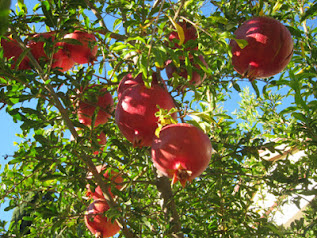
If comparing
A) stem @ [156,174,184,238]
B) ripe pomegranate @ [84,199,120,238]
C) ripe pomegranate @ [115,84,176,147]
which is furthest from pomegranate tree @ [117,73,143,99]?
ripe pomegranate @ [84,199,120,238]

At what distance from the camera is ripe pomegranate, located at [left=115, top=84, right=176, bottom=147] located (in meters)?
1.20

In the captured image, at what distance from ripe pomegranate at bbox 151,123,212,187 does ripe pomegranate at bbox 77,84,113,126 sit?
0.69 meters

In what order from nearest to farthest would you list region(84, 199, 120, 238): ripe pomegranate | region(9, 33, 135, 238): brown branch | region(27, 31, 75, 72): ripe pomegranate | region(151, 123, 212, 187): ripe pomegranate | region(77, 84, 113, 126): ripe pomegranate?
region(151, 123, 212, 187): ripe pomegranate < region(9, 33, 135, 238): brown branch < region(27, 31, 75, 72): ripe pomegranate < region(77, 84, 113, 126): ripe pomegranate < region(84, 199, 120, 238): ripe pomegranate

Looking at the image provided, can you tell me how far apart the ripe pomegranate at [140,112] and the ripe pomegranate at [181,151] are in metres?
0.08

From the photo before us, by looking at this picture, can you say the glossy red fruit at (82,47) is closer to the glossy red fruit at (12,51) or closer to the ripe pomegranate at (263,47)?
the glossy red fruit at (12,51)

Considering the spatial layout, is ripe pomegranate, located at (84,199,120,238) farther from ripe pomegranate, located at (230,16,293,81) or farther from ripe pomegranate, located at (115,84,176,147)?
ripe pomegranate, located at (230,16,293,81)

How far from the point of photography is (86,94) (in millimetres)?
1711

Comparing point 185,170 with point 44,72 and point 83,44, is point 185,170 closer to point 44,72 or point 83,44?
point 44,72

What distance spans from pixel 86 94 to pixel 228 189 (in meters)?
1.14

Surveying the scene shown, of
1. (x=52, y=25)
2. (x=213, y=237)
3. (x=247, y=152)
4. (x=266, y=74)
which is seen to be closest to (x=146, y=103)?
(x=266, y=74)

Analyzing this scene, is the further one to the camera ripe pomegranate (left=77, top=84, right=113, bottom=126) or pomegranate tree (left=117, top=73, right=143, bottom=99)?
ripe pomegranate (left=77, top=84, right=113, bottom=126)

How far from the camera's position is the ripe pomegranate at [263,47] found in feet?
4.23

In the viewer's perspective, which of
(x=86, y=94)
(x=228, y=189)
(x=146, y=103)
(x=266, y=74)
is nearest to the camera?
(x=146, y=103)

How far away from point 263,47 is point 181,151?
1.93 feet
